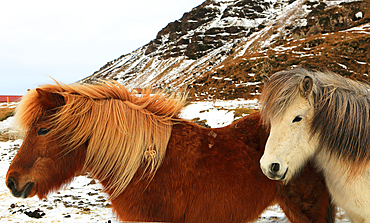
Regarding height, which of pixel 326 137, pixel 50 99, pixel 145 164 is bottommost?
pixel 326 137

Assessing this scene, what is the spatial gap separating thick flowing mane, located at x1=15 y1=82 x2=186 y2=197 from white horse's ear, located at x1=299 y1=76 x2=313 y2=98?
142 centimetres

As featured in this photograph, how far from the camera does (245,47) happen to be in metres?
61.4

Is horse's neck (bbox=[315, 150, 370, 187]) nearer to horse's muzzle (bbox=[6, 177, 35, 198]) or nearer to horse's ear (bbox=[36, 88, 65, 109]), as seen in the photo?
Answer: horse's ear (bbox=[36, 88, 65, 109])

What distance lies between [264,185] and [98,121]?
1964 mm

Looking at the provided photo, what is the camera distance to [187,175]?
2.53 m

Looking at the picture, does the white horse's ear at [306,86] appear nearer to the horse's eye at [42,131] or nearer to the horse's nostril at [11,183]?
the horse's eye at [42,131]

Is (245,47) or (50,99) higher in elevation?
(50,99)

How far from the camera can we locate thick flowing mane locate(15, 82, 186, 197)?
8.25 ft

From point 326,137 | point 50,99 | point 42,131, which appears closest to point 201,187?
point 326,137

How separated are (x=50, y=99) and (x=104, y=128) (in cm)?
64

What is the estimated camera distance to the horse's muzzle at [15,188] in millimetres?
→ 2332

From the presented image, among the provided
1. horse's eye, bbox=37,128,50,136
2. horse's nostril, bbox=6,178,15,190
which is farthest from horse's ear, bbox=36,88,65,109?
horse's nostril, bbox=6,178,15,190

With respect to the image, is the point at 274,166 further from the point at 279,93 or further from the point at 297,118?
the point at 279,93

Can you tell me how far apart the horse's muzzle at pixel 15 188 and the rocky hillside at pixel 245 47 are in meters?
1.58
